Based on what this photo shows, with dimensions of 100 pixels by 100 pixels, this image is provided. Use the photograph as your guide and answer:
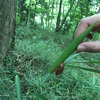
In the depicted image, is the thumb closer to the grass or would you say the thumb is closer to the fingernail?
the fingernail

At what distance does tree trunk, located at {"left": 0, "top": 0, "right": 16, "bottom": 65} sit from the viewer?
1.89 metres

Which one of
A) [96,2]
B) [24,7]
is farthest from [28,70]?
[96,2]

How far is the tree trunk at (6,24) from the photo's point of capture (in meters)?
1.89

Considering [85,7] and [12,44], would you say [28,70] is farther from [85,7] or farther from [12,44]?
[85,7]

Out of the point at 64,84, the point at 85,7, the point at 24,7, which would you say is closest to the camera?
the point at 64,84

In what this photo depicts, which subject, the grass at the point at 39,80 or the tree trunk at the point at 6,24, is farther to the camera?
the tree trunk at the point at 6,24

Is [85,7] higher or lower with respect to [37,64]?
higher

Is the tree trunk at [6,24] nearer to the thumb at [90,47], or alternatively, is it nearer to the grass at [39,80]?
the grass at [39,80]

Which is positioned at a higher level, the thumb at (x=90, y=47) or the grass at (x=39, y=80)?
the thumb at (x=90, y=47)

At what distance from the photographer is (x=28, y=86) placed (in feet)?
5.70

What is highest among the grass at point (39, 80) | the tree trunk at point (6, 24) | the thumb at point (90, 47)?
the thumb at point (90, 47)

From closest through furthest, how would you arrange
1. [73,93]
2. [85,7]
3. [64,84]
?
[73,93], [64,84], [85,7]

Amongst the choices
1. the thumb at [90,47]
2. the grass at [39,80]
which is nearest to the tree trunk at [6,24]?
the grass at [39,80]

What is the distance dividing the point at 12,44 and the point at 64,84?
25.2 inches
